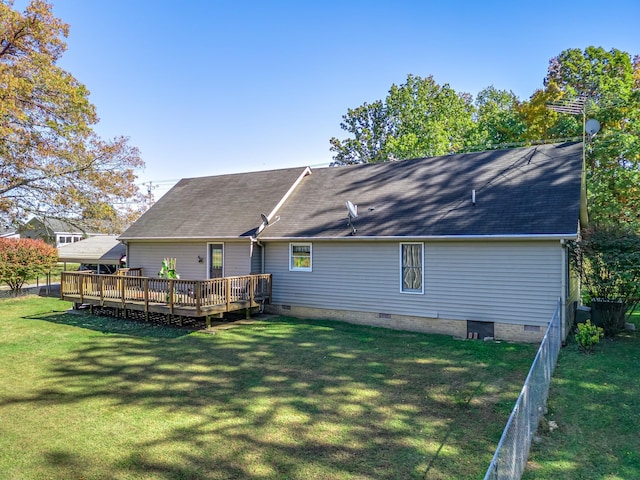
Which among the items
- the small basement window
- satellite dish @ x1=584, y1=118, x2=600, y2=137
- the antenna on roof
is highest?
satellite dish @ x1=584, y1=118, x2=600, y2=137

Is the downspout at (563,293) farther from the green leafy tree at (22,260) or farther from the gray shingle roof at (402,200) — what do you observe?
the green leafy tree at (22,260)

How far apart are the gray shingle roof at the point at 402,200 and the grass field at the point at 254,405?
3233 mm

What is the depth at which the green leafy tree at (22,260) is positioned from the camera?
1817 centimetres

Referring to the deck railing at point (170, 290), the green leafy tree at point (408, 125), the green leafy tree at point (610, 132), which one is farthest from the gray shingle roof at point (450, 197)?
the green leafy tree at point (408, 125)

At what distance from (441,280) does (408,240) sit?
1.41 m

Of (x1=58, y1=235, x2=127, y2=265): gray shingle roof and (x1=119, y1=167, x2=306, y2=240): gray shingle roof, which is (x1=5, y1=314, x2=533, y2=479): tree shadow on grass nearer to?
(x1=119, y1=167, x2=306, y2=240): gray shingle roof

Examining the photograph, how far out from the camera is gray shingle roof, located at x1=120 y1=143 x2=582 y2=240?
1062 centimetres

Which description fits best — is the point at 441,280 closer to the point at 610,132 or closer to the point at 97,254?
the point at 610,132

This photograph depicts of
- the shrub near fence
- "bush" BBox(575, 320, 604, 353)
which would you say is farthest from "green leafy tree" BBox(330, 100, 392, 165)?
the shrub near fence

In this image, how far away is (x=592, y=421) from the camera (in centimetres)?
575

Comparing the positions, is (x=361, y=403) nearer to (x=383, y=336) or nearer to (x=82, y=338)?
(x=383, y=336)

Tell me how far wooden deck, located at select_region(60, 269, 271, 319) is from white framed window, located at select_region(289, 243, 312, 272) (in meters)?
1.03

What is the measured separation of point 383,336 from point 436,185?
18.3ft

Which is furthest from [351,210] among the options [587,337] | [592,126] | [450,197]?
[592,126]
